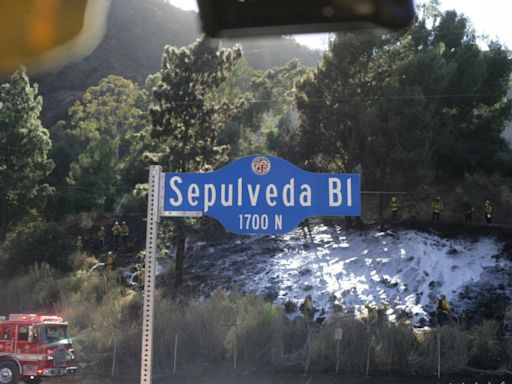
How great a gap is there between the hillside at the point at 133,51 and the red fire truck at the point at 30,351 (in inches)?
2514

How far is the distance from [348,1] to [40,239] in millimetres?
28793

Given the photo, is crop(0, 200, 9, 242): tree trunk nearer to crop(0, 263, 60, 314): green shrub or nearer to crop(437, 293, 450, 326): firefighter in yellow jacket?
crop(0, 263, 60, 314): green shrub

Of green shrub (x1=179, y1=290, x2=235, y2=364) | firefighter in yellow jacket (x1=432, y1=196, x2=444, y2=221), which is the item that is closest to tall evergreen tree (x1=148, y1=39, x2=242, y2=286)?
green shrub (x1=179, y1=290, x2=235, y2=364)

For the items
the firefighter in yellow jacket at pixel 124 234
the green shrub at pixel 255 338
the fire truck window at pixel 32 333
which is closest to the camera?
the fire truck window at pixel 32 333

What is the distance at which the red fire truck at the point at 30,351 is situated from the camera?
741 inches

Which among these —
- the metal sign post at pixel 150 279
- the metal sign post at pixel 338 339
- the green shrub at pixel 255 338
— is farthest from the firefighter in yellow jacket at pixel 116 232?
the metal sign post at pixel 150 279

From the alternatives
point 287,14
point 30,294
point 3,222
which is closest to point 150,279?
point 287,14

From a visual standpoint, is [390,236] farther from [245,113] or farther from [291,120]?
[245,113]

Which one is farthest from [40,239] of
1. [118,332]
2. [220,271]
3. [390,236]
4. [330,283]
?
[390,236]

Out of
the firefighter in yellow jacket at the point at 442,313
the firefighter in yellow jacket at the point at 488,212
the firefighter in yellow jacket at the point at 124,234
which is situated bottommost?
the firefighter in yellow jacket at the point at 442,313

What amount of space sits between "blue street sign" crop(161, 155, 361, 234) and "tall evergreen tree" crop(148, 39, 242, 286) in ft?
75.0

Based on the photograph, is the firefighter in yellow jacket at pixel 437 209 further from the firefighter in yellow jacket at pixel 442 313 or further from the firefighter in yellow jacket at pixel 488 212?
the firefighter in yellow jacket at pixel 442 313

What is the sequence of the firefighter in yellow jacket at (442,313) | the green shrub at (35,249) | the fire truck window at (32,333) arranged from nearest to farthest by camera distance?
the fire truck window at (32,333)
the firefighter in yellow jacket at (442,313)
the green shrub at (35,249)

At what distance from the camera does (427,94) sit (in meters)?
35.4
